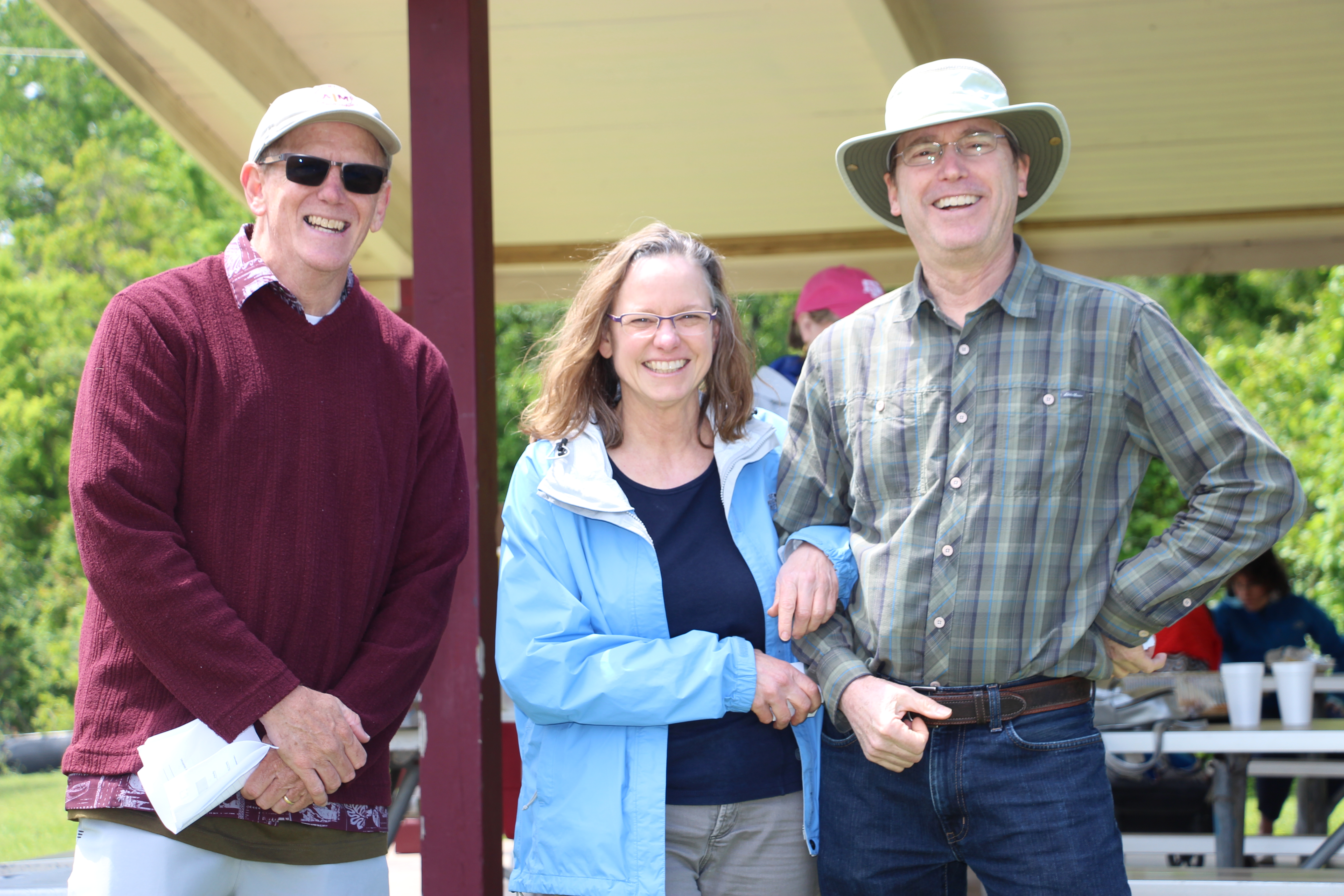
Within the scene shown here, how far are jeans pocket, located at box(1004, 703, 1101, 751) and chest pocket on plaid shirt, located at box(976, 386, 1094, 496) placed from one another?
355mm

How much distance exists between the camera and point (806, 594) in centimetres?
196

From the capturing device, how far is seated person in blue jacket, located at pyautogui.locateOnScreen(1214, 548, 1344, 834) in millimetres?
6148

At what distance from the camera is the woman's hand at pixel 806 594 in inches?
77.0

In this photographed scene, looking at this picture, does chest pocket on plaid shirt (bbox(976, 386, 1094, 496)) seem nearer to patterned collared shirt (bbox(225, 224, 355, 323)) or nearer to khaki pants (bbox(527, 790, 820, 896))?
khaki pants (bbox(527, 790, 820, 896))

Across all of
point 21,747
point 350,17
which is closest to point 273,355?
point 350,17

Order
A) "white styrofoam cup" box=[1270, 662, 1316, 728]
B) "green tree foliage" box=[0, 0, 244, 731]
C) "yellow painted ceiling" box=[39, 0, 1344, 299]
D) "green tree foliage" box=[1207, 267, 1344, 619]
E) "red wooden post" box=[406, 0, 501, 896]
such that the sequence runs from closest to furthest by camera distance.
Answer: "red wooden post" box=[406, 0, 501, 896] → "white styrofoam cup" box=[1270, 662, 1316, 728] → "yellow painted ceiling" box=[39, 0, 1344, 299] → "green tree foliage" box=[1207, 267, 1344, 619] → "green tree foliage" box=[0, 0, 244, 731]

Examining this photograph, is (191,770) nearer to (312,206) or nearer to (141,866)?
(141,866)

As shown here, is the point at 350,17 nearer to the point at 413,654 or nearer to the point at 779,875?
the point at 413,654

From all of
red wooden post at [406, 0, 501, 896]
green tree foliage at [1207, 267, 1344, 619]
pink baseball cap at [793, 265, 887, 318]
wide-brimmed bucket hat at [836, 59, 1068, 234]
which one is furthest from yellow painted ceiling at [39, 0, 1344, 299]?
green tree foliage at [1207, 267, 1344, 619]

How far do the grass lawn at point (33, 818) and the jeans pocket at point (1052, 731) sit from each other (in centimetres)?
651

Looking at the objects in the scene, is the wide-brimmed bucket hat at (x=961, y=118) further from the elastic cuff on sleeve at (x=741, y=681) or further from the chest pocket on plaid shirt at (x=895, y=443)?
the elastic cuff on sleeve at (x=741, y=681)

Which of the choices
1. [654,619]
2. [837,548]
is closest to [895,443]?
[837,548]

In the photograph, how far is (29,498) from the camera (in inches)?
761

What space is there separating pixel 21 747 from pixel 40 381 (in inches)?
410
